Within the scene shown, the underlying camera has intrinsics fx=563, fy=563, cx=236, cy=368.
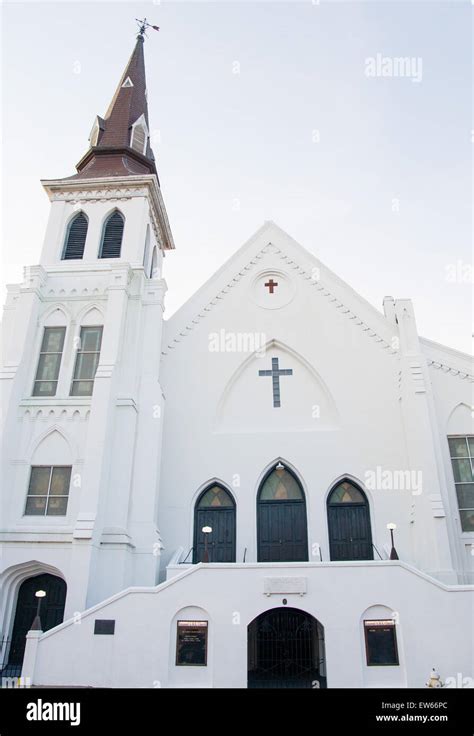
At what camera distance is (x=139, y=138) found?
22.6 m

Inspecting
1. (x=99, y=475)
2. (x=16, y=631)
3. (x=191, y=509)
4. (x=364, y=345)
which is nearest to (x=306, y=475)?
(x=191, y=509)

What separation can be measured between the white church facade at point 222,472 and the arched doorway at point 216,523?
0.20 feet

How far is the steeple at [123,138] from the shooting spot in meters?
21.1

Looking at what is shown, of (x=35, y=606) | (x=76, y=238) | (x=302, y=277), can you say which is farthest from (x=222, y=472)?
(x=76, y=238)

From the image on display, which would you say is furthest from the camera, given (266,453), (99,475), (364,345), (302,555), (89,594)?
(364,345)

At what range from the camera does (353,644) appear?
1152cm

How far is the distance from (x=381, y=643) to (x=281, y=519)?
190 inches

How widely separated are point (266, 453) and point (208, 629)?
571 centimetres

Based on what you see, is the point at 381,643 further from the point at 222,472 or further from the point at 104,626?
the point at 222,472

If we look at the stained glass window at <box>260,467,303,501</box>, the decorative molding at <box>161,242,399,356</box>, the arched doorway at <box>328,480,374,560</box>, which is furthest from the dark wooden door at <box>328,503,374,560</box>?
the decorative molding at <box>161,242,399,356</box>

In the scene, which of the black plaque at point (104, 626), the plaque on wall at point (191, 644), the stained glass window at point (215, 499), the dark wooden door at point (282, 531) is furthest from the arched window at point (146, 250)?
the plaque on wall at point (191, 644)

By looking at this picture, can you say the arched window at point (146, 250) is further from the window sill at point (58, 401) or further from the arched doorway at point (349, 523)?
the arched doorway at point (349, 523)
